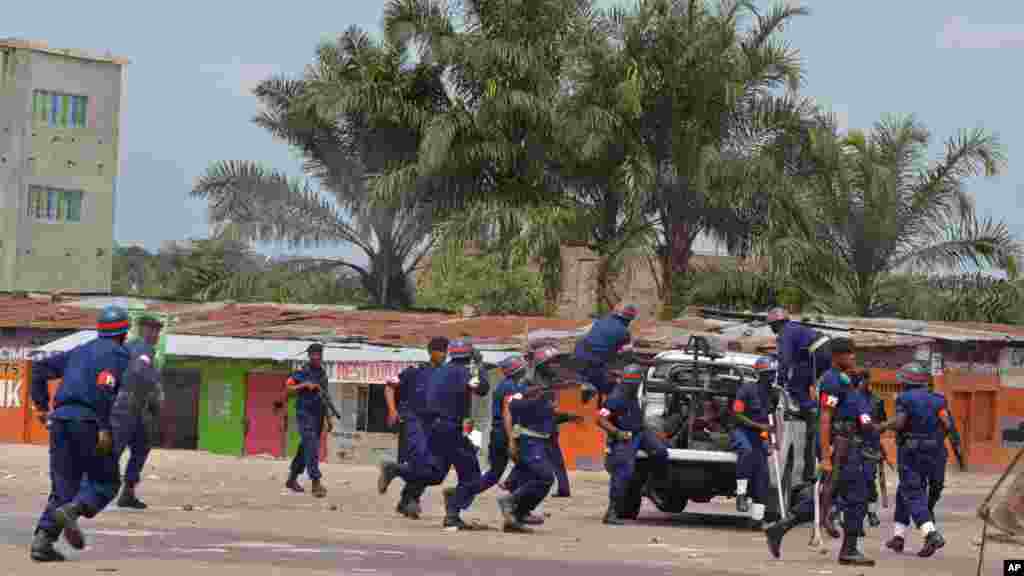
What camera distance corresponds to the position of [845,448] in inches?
643

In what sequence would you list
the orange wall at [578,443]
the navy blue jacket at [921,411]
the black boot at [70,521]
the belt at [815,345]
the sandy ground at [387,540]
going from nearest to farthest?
1. the black boot at [70,521]
2. the sandy ground at [387,540]
3. the navy blue jacket at [921,411]
4. the belt at [815,345]
5. the orange wall at [578,443]

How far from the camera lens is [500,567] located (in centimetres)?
1468

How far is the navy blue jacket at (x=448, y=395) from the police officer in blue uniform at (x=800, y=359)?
316 cm

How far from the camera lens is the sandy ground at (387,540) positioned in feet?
47.4

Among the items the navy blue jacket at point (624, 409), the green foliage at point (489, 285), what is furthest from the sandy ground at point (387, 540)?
the green foliage at point (489, 285)

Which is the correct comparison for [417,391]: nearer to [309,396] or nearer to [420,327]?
[309,396]

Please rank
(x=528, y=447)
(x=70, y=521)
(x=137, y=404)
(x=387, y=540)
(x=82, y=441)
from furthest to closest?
(x=528, y=447) < (x=387, y=540) < (x=137, y=404) < (x=82, y=441) < (x=70, y=521)

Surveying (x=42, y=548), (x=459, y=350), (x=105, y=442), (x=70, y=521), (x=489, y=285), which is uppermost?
(x=489, y=285)

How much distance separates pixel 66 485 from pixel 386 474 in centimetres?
769

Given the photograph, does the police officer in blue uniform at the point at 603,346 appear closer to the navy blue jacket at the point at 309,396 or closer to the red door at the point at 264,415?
the navy blue jacket at the point at 309,396

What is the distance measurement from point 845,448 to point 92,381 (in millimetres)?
6333

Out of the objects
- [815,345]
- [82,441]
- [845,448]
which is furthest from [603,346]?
[82,441]

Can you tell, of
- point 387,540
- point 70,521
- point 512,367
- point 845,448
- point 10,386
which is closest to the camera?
point 70,521

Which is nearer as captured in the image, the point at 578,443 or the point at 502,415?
the point at 502,415
